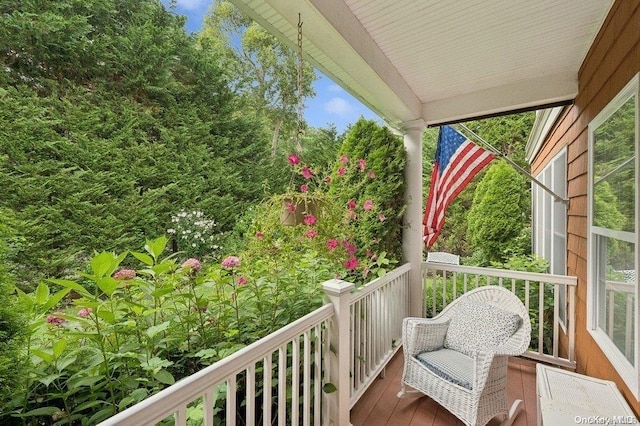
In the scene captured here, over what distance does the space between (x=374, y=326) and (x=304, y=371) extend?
1167 mm

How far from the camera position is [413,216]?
11.3 feet

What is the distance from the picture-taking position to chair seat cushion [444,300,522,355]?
2.20 metres

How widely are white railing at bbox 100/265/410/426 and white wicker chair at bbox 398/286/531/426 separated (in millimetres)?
379

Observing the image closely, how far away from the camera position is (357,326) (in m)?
2.27

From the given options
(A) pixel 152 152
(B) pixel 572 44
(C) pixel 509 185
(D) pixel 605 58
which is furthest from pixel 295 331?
(C) pixel 509 185

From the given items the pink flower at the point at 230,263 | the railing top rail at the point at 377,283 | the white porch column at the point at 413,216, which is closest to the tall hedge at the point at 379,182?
the white porch column at the point at 413,216

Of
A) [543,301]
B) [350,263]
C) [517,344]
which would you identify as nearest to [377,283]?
[350,263]

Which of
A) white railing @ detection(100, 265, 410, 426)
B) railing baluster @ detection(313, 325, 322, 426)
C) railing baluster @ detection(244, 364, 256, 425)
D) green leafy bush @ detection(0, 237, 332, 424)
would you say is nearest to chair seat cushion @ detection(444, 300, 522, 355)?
white railing @ detection(100, 265, 410, 426)

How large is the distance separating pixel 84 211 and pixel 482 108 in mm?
4233

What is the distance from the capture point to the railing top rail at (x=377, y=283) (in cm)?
220

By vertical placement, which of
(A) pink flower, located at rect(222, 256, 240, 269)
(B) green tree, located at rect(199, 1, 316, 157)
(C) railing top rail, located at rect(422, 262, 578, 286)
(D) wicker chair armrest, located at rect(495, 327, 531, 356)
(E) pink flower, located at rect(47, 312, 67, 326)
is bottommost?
(D) wicker chair armrest, located at rect(495, 327, 531, 356)

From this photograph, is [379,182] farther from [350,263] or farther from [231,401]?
[231,401]

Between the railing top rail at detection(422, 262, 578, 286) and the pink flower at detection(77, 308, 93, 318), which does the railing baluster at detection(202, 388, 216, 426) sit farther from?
the railing top rail at detection(422, 262, 578, 286)

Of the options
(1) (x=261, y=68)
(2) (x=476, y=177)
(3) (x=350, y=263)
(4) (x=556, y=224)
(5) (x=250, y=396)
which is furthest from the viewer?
(2) (x=476, y=177)
